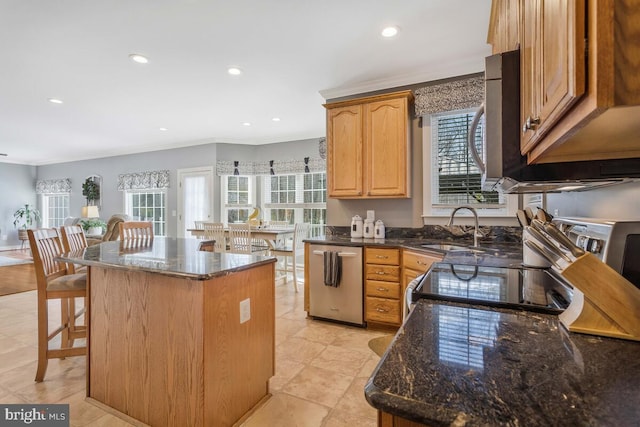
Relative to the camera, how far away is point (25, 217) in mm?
8703

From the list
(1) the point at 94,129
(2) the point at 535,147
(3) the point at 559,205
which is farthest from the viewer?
(1) the point at 94,129

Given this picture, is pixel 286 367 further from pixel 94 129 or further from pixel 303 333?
pixel 94 129

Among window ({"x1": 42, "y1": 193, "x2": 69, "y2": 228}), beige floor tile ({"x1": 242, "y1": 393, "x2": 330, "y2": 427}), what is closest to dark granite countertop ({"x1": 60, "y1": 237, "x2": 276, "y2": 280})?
beige floor tile ({"x1": 242, "y1": 393, "x2": 330, "y2": 427})

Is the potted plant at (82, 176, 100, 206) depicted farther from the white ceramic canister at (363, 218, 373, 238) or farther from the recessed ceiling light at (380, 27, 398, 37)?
the recessed ceiling light at (380, 27, 398, 37)

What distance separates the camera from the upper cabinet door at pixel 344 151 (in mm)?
3348

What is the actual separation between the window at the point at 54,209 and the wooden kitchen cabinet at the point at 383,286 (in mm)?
9210

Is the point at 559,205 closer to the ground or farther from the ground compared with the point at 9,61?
closer to the ground

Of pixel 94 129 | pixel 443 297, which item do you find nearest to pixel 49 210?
pixel 94 129

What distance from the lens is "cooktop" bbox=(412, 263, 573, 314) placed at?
102 cm

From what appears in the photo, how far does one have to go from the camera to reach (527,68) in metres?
0.96

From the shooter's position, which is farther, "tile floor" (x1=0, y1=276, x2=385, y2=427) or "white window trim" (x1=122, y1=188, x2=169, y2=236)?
"white window trim" (x1=122, y1=188, x2=169, y2=236)

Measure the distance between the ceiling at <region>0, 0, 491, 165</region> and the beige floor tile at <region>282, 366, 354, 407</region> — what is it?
261 cm

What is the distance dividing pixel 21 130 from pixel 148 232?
461 cm

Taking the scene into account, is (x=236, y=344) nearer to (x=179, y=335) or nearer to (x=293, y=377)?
(x=179, y=335)
